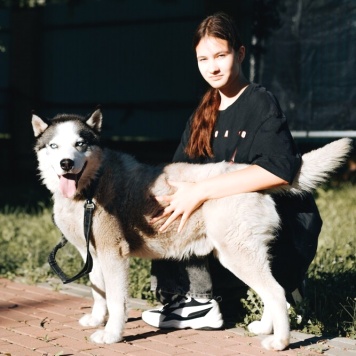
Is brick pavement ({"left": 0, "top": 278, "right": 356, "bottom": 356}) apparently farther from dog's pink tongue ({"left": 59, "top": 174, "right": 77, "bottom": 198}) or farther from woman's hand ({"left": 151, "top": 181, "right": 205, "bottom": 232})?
dog's pink tongue ({"left": 59, "top": 174, "right": 77, "bottom": 198})

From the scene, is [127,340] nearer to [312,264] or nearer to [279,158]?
[279,158]

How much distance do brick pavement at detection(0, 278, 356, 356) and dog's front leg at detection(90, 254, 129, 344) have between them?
0.25 ft

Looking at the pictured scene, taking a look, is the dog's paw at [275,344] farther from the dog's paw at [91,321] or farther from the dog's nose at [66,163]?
the dog's nose at [66,163]

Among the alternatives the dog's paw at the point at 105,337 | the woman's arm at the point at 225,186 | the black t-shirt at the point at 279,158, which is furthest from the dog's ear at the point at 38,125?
the dog's paw at the point at 105,337

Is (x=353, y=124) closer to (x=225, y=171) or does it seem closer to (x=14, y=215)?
(x=14, y=215)

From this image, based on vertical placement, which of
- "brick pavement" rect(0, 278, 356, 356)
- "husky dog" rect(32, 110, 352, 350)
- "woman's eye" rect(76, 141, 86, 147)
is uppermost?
"woman's eye" rect(76, 141, 86, 147)

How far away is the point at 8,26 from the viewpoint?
47.8ft

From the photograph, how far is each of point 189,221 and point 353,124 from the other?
17.1ft

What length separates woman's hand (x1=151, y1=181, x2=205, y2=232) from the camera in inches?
168

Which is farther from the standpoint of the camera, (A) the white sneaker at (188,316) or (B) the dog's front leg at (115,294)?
(A) the white sneaker at (188,316)

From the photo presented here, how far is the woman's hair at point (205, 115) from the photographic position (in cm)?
457

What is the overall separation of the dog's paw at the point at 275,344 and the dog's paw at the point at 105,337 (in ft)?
2.81

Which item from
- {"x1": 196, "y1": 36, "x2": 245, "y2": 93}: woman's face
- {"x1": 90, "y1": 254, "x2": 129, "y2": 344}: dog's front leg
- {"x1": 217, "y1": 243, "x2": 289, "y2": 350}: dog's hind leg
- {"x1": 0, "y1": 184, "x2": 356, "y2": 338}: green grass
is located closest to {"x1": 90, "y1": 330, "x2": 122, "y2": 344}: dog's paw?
{"x1": 90, "y1": 254, "x2": 129, "y2": 344}: dog's front leg

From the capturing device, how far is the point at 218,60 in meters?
4.54
